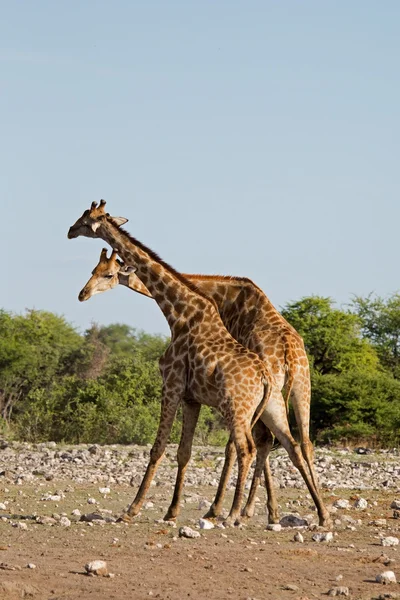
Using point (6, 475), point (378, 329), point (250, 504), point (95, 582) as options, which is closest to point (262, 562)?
point (95, 582)

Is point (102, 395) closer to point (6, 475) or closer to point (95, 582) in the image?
point (6, 475)

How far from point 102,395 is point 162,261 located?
1406 cm

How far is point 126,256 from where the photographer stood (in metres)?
12.3

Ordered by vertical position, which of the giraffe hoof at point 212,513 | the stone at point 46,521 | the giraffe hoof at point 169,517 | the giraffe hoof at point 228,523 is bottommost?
the stone at point 46,521

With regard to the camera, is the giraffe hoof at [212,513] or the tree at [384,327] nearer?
the giraffe hoof at [212,513]

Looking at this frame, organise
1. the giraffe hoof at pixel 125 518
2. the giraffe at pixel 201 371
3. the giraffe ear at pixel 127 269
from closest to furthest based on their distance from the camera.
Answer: the giraffe at pixel 201 371, the giraffe hoof at pixel 125 518, the giraffe ear at pixel 127 269

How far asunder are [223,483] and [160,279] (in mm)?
2332

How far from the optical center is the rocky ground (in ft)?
26.5

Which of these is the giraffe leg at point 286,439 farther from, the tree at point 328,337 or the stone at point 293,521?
the tree at point 328,337

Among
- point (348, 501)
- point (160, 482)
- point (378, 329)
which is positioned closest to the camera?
point (348, 501)

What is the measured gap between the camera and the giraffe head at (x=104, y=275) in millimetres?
12148

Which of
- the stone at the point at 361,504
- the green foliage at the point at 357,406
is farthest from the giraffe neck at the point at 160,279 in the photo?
the green foliage at the point at 357,406

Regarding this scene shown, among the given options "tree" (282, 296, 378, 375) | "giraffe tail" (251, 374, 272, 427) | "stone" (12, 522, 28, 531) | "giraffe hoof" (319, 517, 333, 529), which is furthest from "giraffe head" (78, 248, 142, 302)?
"tree" (282, 296, 378, 375)

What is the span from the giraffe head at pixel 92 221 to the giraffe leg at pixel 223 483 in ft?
9.59
